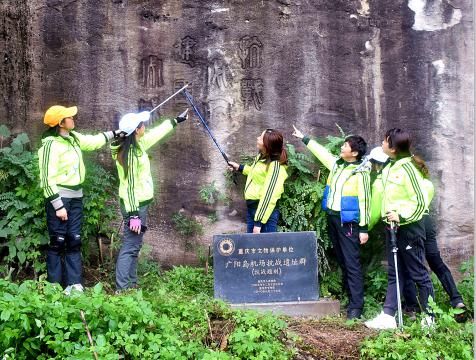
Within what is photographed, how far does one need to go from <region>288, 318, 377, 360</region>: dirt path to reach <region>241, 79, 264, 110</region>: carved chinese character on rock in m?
2.90

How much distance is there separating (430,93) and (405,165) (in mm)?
1979

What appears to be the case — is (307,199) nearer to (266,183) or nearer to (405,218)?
(266,183)

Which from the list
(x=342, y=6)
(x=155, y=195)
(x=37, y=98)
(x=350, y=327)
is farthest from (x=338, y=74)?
(x=37, y=98)

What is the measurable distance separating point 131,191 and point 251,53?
8.22ft

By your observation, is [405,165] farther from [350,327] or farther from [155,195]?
[155,195]

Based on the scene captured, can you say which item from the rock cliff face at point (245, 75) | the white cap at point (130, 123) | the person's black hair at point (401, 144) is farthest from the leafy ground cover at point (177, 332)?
the rock cliff face at point (245, 75)

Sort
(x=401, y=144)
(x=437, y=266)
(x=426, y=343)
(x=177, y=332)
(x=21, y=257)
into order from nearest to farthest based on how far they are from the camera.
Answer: (x=177, y=332), (x=426, y=343), (x=401, y=144), (x=437, y=266), (x=21, y=257)

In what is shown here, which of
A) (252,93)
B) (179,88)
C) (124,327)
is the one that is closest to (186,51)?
(179,88)

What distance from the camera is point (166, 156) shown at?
7.72m

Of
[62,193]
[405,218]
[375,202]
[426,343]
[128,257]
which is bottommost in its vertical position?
[426,343]

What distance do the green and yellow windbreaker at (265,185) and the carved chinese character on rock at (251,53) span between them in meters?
1.34

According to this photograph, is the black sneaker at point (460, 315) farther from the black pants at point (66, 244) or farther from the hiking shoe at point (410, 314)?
the black pants at point (66, 244)

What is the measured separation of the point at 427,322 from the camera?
5758 millimetres

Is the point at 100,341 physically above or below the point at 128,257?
below
